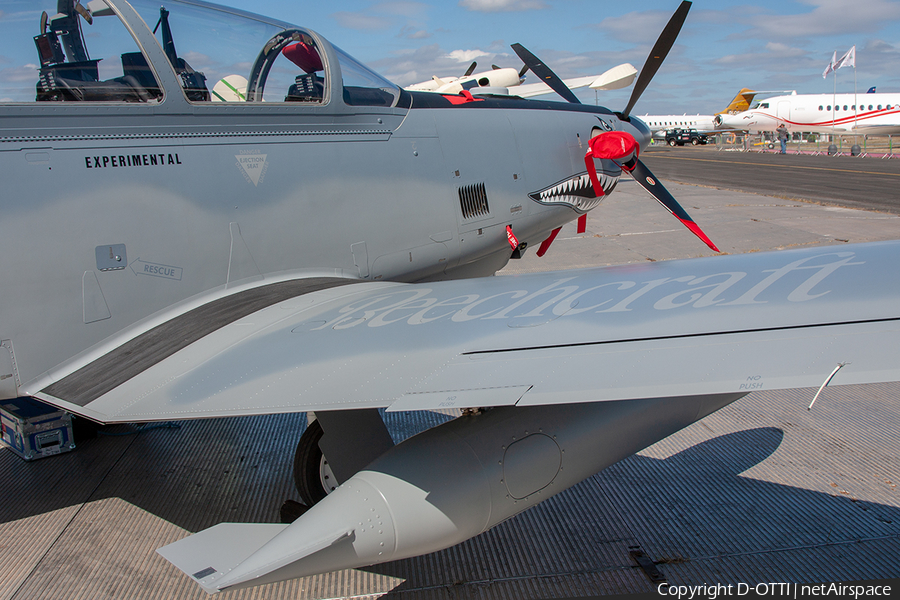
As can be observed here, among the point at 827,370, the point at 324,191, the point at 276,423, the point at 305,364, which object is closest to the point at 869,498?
the point at 827,370

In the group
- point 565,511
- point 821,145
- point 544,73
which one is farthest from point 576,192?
point 821,145

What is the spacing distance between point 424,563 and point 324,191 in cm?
196

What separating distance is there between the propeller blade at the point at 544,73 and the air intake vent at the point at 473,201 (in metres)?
2.62

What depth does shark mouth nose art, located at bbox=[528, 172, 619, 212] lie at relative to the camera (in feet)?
15.8

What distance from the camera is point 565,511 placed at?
128 inches

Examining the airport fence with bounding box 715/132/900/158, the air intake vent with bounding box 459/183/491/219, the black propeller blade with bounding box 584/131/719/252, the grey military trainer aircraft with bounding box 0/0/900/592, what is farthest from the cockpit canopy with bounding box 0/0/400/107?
the airport fence with bounding box 715/132/900/158

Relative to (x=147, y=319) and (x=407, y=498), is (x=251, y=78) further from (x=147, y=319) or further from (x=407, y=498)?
(x=407, y=498)

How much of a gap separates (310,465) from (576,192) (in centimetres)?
310

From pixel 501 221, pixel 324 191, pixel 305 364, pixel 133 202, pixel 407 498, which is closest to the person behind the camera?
pixel 407 498

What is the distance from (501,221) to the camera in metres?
4.49

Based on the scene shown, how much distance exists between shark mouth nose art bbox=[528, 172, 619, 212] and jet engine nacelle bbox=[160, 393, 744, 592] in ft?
8.38

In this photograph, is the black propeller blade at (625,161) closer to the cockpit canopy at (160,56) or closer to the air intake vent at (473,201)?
the air intake vent at (473,201)
